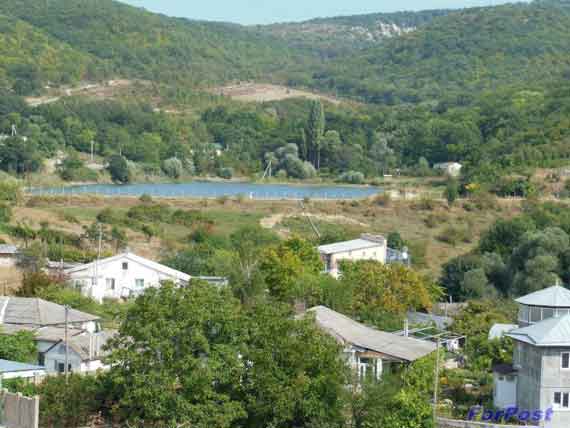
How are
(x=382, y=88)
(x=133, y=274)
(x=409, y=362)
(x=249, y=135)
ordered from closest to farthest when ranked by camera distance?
(x=409, y=362) < (x=133, y=274) < (x=249, y=135) < (x=382, y=88)

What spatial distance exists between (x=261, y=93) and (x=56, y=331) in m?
103

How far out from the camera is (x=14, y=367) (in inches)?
819

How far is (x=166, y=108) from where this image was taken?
347 ft

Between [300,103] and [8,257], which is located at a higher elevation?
[300,103]

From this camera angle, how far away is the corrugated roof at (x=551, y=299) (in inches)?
853

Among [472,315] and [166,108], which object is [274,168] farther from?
[472,315]

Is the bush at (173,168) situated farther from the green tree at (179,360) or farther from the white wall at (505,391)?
the white wall at (505,391)

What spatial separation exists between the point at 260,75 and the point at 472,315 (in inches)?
4733

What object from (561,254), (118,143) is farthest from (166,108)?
(561,254)

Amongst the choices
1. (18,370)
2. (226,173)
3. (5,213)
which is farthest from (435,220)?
(226,173)

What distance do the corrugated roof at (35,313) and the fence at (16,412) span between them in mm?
5801

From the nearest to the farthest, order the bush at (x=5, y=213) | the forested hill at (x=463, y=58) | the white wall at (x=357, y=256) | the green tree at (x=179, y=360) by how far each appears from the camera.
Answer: the green tree at (x=179, y=360) < the white wall at (x=357, y=256) < the bush at (x=5, y=213) < the forested hill at (x=463, y=58)

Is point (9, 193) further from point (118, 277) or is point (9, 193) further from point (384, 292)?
point (384, 292)

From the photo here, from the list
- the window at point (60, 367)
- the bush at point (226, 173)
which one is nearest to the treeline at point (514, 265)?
the window at point (60, 367)
